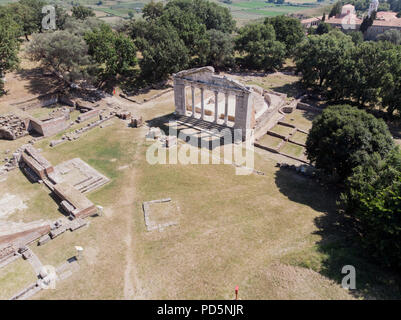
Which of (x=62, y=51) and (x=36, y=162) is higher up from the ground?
(x=62, y=51)

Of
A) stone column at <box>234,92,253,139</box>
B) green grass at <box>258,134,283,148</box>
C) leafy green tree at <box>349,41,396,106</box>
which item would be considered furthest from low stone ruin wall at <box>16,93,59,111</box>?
leafy green tree at <box>349,41,396,106</box>

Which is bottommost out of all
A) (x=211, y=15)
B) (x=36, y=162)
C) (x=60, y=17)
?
(x=36, y=162)

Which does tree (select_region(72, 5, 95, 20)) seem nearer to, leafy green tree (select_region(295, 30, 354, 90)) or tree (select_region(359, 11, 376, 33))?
leafy green tree (select_region(295, 30, 354, 90))

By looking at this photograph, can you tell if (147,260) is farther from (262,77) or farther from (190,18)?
(190,18)

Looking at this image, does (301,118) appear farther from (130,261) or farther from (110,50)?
(130,261)

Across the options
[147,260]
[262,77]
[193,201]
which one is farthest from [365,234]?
[262,77]

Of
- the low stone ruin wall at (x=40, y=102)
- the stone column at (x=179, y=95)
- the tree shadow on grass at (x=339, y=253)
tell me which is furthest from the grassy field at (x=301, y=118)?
the low stone ruin wall at (x=40, y=102)

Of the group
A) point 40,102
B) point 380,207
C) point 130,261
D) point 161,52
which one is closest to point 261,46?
point 161,52

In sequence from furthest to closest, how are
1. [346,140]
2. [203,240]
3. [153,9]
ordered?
1. [153,9]
2. [346,140]
3. [203,240]
